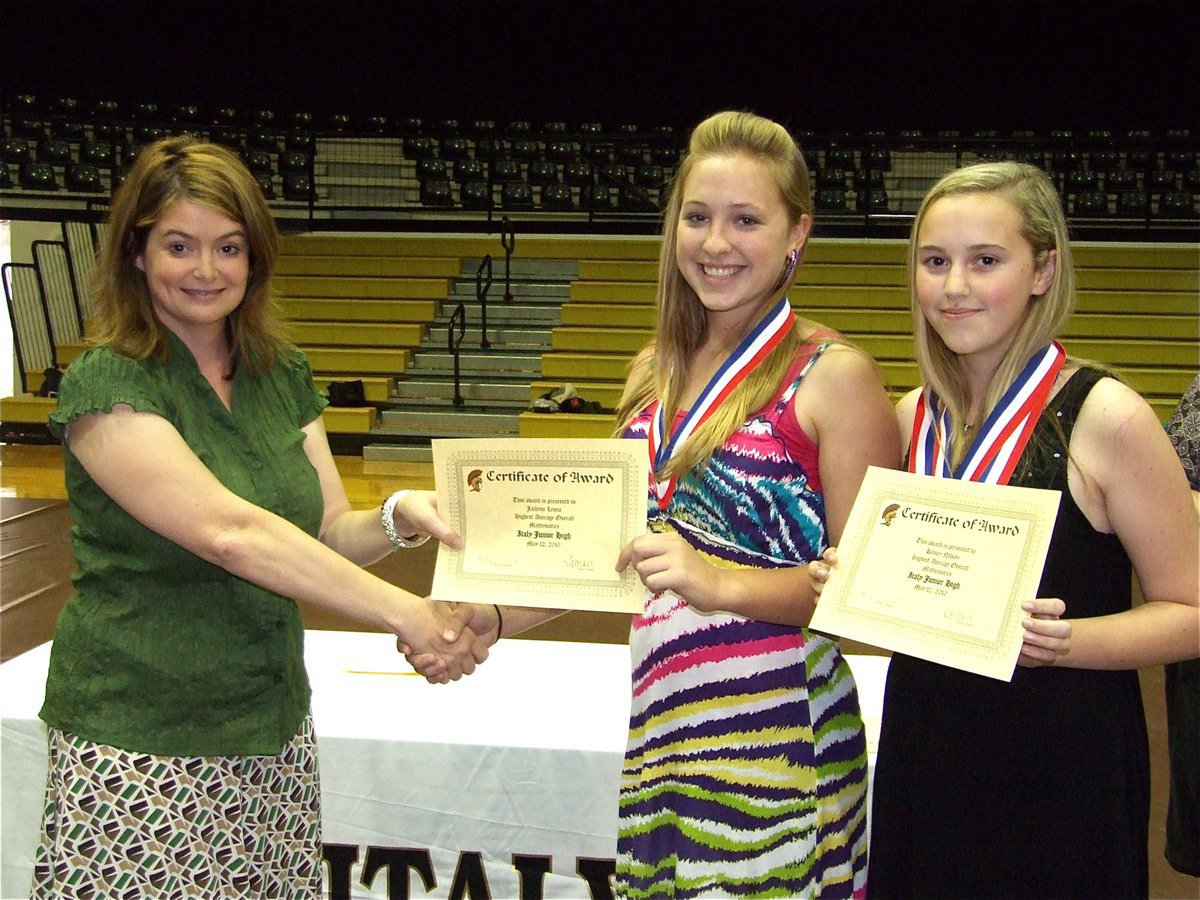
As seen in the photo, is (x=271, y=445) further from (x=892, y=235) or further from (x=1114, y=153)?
(x=1114, y=153)

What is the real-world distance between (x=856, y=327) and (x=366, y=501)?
530cm

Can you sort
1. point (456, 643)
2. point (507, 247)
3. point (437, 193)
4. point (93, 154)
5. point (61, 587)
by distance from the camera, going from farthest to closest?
point (437, 193) < point (93, 154) < point (507, 247) < point (61, 587) < point (456, 643)

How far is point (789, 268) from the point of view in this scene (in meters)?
1.54

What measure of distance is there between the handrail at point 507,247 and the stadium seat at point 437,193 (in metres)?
0.76

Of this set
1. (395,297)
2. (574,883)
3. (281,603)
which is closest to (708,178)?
(281,603)

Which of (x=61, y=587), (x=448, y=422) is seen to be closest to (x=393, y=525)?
(x=61, y=587)

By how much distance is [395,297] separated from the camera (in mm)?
11539

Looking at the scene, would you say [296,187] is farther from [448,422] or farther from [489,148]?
[448,422]

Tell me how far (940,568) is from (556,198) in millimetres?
11063

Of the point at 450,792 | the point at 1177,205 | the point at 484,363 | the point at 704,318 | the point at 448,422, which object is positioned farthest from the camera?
the point at 1177,205

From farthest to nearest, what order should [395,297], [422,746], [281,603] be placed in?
1. [395,297]
2. [422,746]
3. [281,603]

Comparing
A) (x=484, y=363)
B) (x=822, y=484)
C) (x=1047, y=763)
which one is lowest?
(x=484, y=363)

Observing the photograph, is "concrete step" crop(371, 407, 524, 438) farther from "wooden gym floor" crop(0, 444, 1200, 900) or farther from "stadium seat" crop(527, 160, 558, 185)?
"stadium seat" crop(527, 160, 558, 185)
